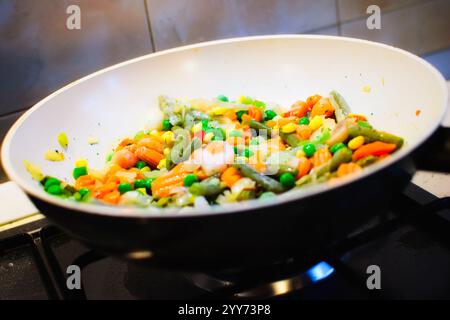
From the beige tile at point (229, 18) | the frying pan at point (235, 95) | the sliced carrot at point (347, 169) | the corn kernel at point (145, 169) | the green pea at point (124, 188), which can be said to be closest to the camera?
the frying pan at point (235, 95)

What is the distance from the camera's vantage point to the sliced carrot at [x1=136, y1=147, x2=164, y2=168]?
88 cm

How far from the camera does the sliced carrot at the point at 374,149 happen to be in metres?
0.72

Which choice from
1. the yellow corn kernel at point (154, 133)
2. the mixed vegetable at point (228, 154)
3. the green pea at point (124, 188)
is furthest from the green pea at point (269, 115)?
the green pea at point (124, 188)

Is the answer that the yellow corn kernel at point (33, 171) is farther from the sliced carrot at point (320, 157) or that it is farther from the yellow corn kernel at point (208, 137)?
the sliced carrot at point (320, 157)

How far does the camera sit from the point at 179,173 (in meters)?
0.79

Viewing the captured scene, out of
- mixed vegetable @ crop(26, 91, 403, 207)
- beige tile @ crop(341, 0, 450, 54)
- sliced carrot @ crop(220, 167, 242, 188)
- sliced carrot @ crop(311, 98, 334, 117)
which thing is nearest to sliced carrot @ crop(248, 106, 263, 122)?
mixed vegetable @ crop(26, 91, 403, 207)

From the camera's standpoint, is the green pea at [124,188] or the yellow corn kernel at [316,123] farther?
the yellow corn kernel at [316,123]

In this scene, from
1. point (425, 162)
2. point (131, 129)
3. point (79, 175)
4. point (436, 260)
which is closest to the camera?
point (425, 162)

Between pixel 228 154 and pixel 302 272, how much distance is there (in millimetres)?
218

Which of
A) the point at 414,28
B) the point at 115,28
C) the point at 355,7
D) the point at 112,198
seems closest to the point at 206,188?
the point at 112,198
